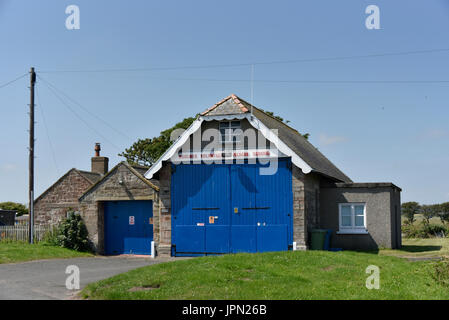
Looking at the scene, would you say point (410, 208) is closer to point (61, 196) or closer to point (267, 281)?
point (61, 196)

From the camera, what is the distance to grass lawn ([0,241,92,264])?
19.7 m

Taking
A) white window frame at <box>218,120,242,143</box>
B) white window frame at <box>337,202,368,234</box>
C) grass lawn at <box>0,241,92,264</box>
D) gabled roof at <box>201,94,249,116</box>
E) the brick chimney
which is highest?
gabled roof at <box>201,94,249,116</box>

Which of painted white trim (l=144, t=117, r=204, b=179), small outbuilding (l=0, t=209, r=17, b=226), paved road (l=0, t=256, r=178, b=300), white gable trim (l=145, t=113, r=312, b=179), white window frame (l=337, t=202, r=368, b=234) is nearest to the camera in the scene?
paved road (l=0, t=256, r=178, b=300)

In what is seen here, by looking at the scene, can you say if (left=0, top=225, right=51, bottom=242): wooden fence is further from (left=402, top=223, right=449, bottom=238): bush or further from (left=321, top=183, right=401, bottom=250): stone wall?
(left=402, top=223, right=449, bottom=238): bush

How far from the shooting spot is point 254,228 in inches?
782

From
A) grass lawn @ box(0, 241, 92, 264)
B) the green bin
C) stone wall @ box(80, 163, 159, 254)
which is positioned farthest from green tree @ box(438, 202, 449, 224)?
grass lawn @ box(0, 241, 92, 264)

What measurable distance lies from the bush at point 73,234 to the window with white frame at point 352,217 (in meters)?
11.5

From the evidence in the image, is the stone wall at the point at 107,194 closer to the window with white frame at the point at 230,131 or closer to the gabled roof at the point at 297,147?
the window with white frame at the point at 230,131

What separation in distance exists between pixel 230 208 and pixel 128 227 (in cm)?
566

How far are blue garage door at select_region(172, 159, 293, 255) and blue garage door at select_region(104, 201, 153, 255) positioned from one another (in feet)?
7.73

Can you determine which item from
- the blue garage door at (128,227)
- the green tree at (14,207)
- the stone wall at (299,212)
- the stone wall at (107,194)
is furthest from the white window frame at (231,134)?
the green tree at (14,207)

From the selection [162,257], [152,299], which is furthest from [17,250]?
[152,299]

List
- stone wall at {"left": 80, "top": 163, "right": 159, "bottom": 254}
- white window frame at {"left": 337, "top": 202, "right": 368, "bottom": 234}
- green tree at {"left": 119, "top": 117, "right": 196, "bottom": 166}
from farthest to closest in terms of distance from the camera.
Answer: green tree at {"left": 119, "top": 117, "right": 196, "bottom": 166} → stone wall at {"left": 80, "top": 163, "right": 159, "bottom": 254} → white window frame at {"left": 337, "top": 202, "right": 368, "bottom": 234}
